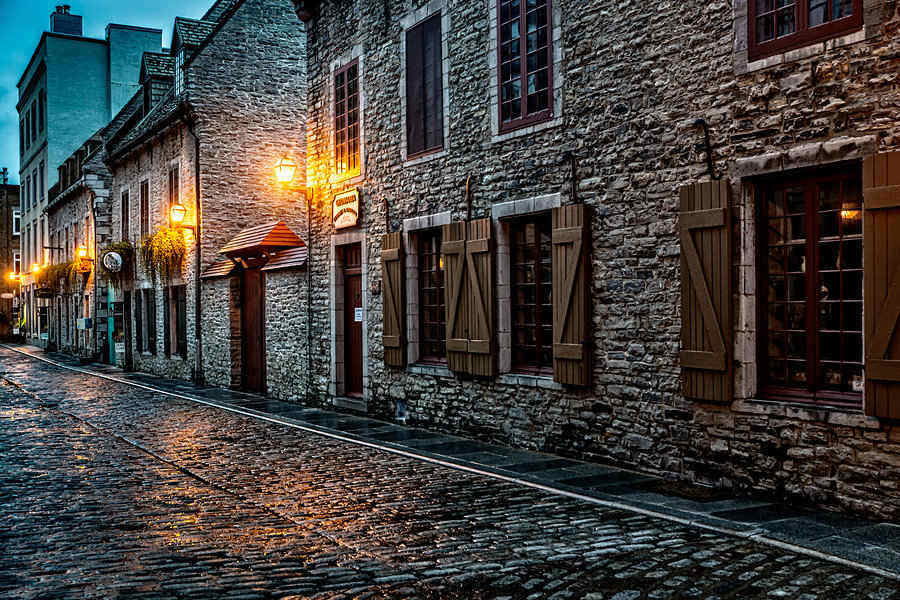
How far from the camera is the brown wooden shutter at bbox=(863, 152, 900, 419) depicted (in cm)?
662

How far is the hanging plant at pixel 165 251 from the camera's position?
23.5m

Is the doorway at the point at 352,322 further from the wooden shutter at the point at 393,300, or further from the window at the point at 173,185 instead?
the window at the point at 173,185

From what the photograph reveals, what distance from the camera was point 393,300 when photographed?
13.3 m

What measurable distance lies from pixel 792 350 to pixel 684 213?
1696mm

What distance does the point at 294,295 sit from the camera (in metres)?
17.0

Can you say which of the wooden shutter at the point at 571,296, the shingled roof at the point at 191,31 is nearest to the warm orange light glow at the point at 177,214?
the shingled roof at the point at 191,31

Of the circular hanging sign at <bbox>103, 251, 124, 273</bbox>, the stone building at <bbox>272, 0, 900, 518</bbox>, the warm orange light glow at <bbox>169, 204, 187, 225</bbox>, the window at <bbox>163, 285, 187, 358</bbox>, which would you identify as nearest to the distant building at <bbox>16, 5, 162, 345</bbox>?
the circular hanging sign at <bbox>103, 251, 124, 273</bbox>

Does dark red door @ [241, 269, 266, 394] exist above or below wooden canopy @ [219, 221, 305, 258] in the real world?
below

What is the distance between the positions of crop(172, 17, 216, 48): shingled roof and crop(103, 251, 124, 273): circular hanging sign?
797 cm

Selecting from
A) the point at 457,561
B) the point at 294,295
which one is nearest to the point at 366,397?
the point at 294,295

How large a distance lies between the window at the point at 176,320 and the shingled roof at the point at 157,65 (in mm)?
7939

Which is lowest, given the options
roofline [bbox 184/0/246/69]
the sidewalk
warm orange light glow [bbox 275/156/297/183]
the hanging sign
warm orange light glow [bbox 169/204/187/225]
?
the sidewalk

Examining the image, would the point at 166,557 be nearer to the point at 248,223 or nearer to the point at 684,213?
the point at 684,213

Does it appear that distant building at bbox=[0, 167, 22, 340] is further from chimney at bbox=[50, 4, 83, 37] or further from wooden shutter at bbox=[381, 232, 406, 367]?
wooden shutter at bbox=[381, 232, 406, 367]
